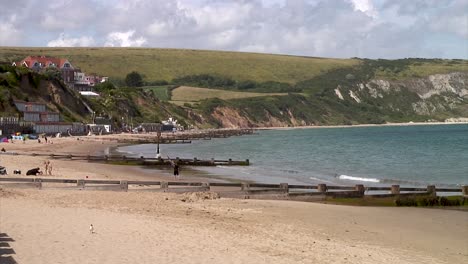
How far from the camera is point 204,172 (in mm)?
45844

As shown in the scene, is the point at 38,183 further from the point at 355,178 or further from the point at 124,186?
the point at 355,178

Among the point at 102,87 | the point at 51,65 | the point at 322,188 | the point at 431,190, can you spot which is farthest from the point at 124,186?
the point at 102,87

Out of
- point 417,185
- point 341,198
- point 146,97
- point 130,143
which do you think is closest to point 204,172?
point 417,185

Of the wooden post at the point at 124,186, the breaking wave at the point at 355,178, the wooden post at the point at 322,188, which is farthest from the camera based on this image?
the breaking wave at the point at 355,178

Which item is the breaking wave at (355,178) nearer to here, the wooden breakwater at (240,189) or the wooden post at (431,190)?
the wooden breakwater at (240,189)

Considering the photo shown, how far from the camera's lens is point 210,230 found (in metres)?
17.9

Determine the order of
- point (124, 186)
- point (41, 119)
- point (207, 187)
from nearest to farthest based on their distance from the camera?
point (124, 186) < point (207, 187) < point (41, 119)

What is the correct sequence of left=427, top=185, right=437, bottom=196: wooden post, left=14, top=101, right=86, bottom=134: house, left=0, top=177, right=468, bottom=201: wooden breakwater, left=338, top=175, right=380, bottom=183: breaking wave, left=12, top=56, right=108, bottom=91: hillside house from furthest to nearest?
left=12, top=56, right=108, bottom=91: hillside house
left=14, top=101, right=86, bottom=134: house
left=338, top=175, right=380, bottom=183: breaking wave
left=427, top=185, right=437, bottom=196: wooden post
left=0, top=177, right=468, bottom=201: wooden breakwater

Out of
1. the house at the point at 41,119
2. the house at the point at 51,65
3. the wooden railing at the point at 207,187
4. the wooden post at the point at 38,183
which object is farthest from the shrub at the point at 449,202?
the house at the point at 51,65

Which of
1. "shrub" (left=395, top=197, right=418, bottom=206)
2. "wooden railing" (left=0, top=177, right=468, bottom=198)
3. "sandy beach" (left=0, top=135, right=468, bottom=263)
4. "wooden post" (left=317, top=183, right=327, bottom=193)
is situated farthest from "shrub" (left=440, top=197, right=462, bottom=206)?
"wooden post" (left=317, top=183, right=327, bottom=193)

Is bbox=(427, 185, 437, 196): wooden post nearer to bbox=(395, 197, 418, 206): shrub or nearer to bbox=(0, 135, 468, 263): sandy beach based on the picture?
bbox=(395, 197, 418, 206): shrub

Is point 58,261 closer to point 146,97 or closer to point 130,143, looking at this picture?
point 130,143

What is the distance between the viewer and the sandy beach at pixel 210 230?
14.1m

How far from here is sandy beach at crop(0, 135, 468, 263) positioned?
556 inches
